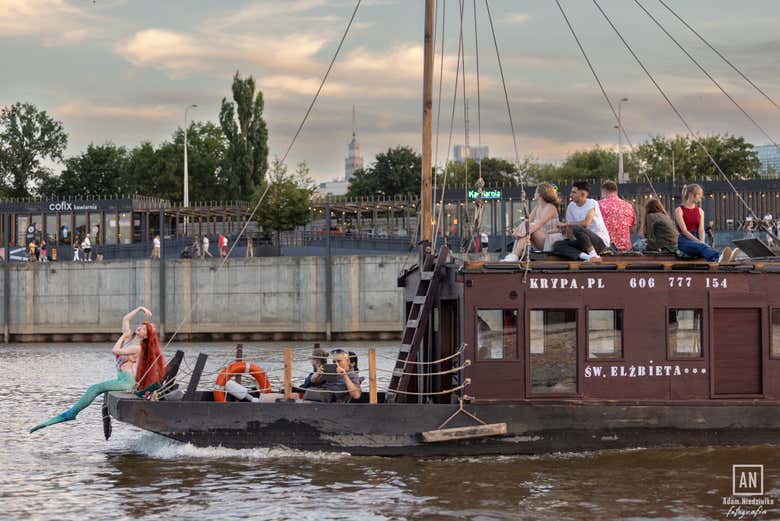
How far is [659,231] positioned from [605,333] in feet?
6.69

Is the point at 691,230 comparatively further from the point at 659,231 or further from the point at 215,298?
the point at 215,298

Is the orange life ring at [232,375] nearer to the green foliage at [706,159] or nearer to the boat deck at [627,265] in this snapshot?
the boat deck at [627,265]

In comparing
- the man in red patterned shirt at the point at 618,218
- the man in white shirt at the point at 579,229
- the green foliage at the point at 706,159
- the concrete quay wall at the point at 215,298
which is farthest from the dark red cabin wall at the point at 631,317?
the green foliage at the point at 706,159

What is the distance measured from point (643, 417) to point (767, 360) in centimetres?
211

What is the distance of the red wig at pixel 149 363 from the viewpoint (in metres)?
17.9

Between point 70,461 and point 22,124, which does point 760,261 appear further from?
point 22,124

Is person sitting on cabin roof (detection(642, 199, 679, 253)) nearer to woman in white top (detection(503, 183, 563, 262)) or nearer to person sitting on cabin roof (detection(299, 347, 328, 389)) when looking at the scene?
woman in white top (detection(503, 183, 563, 262))

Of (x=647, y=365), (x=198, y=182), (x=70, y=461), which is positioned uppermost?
(x=198, y=182)

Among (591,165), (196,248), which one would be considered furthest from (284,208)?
(591,165)

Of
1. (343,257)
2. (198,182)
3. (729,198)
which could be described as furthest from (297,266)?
(198,182)

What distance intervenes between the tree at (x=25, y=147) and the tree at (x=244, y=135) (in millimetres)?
23456

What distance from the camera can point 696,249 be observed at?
17000mm

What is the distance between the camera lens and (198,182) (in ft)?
337

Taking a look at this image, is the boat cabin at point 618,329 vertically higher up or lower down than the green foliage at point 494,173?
lower down
